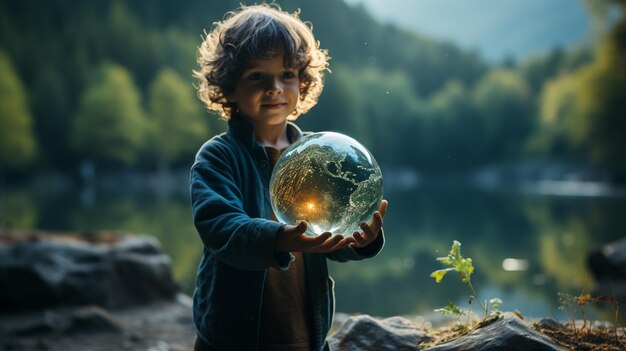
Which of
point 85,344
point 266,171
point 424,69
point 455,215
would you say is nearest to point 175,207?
point 455,215

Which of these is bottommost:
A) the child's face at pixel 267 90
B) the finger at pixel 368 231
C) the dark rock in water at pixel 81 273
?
the finger at pixel 368 231

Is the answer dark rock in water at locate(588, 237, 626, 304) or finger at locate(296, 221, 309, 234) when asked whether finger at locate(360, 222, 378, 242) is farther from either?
dark rock in water at locate(588, 237, 626, 304)

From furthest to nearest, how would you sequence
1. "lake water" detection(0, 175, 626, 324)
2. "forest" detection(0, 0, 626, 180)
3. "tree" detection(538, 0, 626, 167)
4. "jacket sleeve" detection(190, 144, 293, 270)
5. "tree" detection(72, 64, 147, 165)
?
"tree" detection(72, 64, 147, 165)
"forest" detection(0, 0, 626, 180)
"tree" detection(538, 0, 626, 167)
"lake water" detection(0, 175, 626, 324)
"jacket sleeve" detection(190, 144, 293, 270)

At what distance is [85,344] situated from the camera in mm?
5926

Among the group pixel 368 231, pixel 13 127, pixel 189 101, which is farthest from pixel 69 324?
pixel 189 101

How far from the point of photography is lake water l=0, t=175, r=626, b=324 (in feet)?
34.6

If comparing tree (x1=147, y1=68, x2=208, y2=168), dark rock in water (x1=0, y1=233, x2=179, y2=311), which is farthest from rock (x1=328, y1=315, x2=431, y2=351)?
tree (x1=147, y1=68, x2=208, y2=168)

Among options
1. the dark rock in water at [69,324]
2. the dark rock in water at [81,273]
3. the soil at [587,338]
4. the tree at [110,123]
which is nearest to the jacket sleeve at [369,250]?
the soil at [587,338]

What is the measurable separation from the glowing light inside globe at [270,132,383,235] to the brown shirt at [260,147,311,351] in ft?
1.09

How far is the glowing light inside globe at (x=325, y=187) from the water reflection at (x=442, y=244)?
2.30 metres

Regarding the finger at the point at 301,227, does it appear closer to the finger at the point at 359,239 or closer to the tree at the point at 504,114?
the finger at the point at 359,239

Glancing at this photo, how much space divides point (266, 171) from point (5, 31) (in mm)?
55002

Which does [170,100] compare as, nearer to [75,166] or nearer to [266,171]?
[75,166]

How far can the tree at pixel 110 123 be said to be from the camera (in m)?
46.1
